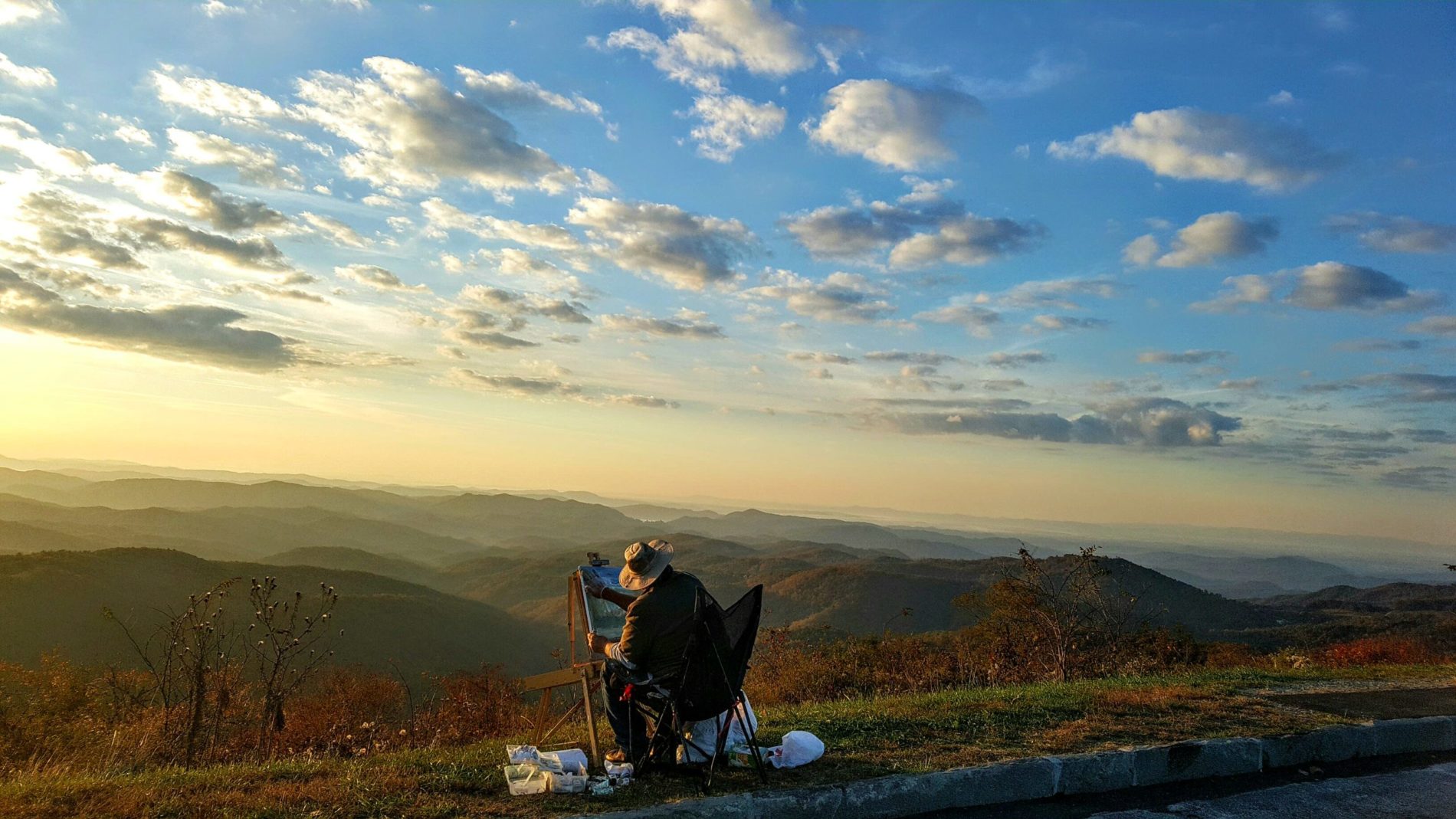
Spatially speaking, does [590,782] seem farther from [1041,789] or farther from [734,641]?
[1041,789]

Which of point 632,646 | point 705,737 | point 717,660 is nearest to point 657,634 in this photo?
point 632,646

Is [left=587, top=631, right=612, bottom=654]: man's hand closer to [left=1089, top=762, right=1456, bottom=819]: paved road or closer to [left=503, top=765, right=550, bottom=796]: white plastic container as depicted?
[left=503, top=765, right=550, bottom=796]: white plastic container

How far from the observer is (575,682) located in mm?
6594

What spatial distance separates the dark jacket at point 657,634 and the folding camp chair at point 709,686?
10cm

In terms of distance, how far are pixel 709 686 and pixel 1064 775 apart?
273cm

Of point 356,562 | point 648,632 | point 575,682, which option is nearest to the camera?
point 648,632

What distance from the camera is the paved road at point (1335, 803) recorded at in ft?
18.2

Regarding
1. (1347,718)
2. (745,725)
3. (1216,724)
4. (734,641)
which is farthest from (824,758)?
(1347,718)

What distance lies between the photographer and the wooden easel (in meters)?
6.23

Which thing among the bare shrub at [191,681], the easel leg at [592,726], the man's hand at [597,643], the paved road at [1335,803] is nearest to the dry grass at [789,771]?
the easel leg at [592,726]

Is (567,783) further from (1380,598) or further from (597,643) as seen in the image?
(1380,598)

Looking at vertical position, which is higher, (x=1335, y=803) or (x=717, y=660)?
(x=717, y=660)

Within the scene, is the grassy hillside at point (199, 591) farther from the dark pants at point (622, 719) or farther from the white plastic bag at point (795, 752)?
the white plastic bag at point (795, 752)

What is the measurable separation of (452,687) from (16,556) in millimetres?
89604
